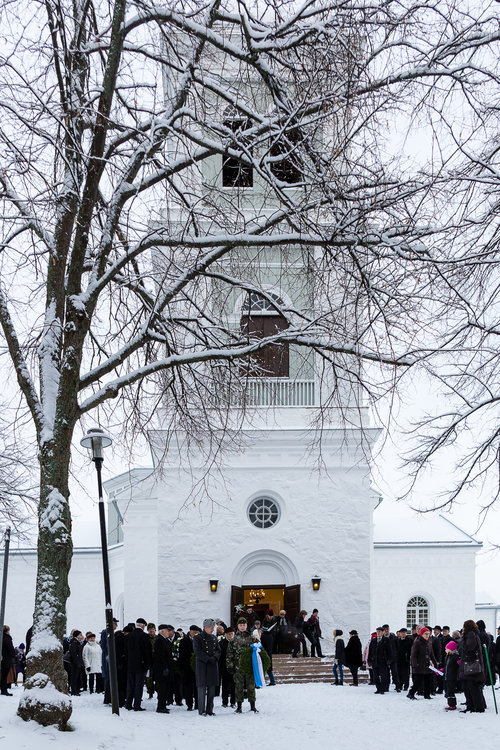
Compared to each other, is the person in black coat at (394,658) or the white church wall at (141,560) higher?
the white church wall at (141,560)

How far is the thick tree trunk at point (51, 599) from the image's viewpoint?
1078 centimetres

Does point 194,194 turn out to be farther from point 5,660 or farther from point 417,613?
point 417,613

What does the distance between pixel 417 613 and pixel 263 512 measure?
1670 centimetres

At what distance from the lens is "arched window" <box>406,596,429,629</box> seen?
41.2 m

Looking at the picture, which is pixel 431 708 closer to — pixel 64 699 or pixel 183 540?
pixel 64 699

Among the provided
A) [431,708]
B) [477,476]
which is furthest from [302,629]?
[477,476]

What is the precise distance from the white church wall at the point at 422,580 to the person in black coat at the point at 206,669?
25827 mm

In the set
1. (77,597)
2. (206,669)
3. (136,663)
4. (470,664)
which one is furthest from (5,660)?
(77,597)

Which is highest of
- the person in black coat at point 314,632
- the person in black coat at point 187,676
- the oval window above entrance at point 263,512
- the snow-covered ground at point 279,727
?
the oval window above entrance at point 263,512

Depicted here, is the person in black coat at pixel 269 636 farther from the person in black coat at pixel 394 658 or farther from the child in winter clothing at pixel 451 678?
the child in winter clothing at pixel 451 678

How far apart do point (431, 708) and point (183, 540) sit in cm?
1086

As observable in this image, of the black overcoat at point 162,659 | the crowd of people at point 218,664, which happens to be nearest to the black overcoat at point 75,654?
the crowd of people at point 218,664

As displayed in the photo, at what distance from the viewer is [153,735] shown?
12133 mm

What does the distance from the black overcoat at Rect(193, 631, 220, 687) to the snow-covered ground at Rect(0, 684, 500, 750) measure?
0.57 m
